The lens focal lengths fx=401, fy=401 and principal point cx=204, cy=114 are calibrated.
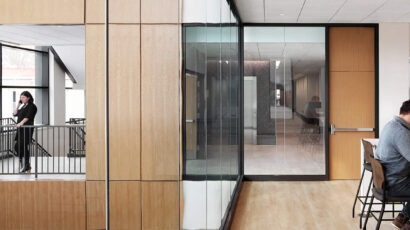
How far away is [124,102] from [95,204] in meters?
0.28

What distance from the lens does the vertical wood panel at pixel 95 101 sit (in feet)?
2.59

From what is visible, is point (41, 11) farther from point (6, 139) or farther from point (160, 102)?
point (160, 102)

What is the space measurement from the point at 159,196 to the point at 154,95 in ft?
1.23

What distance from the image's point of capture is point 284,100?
693 cm

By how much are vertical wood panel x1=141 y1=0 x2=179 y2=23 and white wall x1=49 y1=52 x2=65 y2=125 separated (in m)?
0.47

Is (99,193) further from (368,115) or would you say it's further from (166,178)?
(368,115)

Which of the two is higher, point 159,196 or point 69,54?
point 69,54

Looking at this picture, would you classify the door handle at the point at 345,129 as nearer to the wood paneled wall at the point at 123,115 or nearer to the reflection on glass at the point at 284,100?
the reflection on glass at the point at 284,100

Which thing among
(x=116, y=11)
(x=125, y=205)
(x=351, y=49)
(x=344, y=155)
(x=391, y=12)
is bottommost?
(x=344, y=155)

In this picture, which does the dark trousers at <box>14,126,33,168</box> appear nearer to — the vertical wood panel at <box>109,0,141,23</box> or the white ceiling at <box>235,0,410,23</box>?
the vertical wood panel at <box>109,0,141,23</box>

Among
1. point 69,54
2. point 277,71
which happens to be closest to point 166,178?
point 69,54

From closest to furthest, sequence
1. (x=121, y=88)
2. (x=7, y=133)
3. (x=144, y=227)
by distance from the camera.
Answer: (x=7, y=133) < (x=121, y=88) < (x=144, y=227)

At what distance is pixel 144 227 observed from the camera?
3.73ft

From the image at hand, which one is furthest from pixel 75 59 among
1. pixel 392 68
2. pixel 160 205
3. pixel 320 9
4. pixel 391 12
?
pixel 392 68
